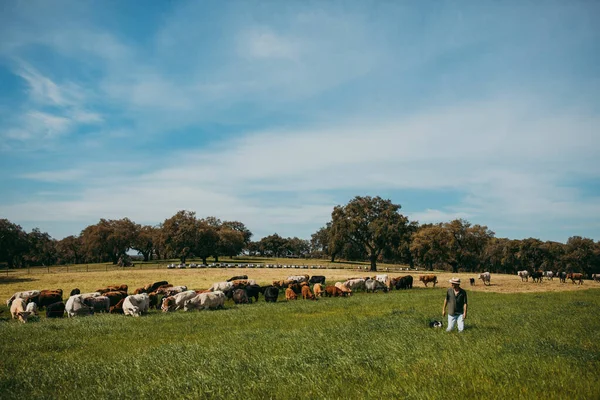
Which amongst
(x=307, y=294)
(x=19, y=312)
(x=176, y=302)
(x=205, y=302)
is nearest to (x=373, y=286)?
(x=307, y=294)

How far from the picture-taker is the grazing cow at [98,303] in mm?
23984

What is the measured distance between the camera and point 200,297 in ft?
79.9

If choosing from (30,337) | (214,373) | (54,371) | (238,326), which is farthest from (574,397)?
(30,337)

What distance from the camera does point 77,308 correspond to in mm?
22906

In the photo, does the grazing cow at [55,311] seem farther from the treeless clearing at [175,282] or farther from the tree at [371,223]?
the tree at [371,223]

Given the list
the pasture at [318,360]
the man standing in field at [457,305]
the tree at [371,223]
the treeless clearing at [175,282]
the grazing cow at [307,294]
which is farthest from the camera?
the tree at [371,223]

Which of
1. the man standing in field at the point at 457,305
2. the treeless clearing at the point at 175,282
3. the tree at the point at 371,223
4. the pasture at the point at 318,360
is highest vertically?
the tree at the point at 371,223

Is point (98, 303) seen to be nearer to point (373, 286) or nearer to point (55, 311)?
point (55, 311)

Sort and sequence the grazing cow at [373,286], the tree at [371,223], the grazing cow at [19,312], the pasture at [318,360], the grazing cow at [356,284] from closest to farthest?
the pasture at [318,360] < the grazing cow at [19,312] < the grazing cow at [373,286] < the grazing cow at [356,284] < the tree at [371,223]

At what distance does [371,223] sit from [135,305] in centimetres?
5742

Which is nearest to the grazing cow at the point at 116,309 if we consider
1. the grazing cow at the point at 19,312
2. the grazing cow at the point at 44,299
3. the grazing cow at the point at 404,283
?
the grazing cow at the point at 19,312

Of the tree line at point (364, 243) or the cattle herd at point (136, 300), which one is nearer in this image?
the cattle herd at point (136, 300)

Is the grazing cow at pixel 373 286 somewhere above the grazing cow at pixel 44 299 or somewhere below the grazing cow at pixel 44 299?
above

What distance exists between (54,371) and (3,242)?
104 metres
